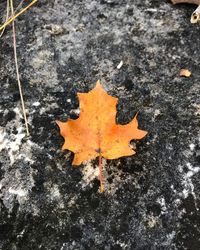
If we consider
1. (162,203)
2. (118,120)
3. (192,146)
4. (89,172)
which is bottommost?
(162,203)

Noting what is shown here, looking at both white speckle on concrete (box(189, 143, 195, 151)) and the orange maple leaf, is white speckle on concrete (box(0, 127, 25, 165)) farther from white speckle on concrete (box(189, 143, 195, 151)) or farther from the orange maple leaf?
white speckle on concrete (box(189, 143, 195, 151))

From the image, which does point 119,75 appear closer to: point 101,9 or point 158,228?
point 101,9

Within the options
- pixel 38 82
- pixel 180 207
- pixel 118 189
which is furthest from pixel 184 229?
pixel 38 82

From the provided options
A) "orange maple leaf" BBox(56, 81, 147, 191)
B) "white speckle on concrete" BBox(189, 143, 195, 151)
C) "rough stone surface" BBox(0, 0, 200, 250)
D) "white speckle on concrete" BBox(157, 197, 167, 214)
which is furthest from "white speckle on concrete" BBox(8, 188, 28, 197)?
"white speckle on concrete" BBox(189, 143, 195, 151)

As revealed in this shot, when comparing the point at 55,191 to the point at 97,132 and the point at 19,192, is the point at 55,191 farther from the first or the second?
the point at 97,132

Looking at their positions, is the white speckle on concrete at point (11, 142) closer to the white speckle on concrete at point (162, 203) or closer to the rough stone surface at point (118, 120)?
the rough stone surface at point (118, 120)

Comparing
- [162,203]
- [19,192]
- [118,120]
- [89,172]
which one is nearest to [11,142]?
[19,192]
